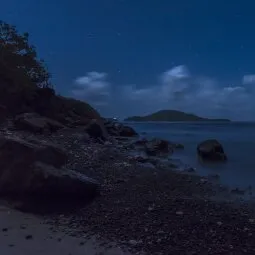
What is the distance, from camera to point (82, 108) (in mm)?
36281

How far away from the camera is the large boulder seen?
25.1 feet

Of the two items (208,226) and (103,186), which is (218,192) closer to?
(103,186)

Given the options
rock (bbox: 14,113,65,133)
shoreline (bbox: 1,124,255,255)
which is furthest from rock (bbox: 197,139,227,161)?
shoreline (bbox: 1,124,255,255)

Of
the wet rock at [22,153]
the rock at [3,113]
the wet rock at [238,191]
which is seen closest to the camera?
the wet rock at [22,153]

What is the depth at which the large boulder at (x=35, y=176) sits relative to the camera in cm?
765

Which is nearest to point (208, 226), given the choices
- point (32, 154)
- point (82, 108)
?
point (32, 154)

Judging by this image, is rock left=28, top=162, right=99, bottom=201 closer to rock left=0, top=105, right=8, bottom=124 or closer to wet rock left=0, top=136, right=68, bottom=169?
wet rock left=0, top=136, right=68, bottom=169

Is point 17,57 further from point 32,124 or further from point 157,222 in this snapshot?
point 157,222

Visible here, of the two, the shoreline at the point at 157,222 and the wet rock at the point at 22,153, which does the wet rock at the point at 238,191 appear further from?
the wet rock at the point at 22,153

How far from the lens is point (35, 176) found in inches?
303

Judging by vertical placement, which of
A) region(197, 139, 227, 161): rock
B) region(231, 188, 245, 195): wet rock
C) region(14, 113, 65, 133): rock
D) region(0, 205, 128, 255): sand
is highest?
region(14, 113, 65, 133): rock

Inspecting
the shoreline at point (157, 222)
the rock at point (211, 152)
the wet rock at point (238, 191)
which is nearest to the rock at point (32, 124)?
the rock at point (211, 152)

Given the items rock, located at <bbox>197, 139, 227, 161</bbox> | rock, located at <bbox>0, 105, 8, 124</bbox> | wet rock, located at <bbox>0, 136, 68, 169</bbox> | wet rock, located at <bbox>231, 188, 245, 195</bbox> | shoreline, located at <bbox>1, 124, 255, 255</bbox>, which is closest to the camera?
shoreline, located at <bbox>1, 124, 255, 255</bbox>

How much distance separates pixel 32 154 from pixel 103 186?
207 cm
